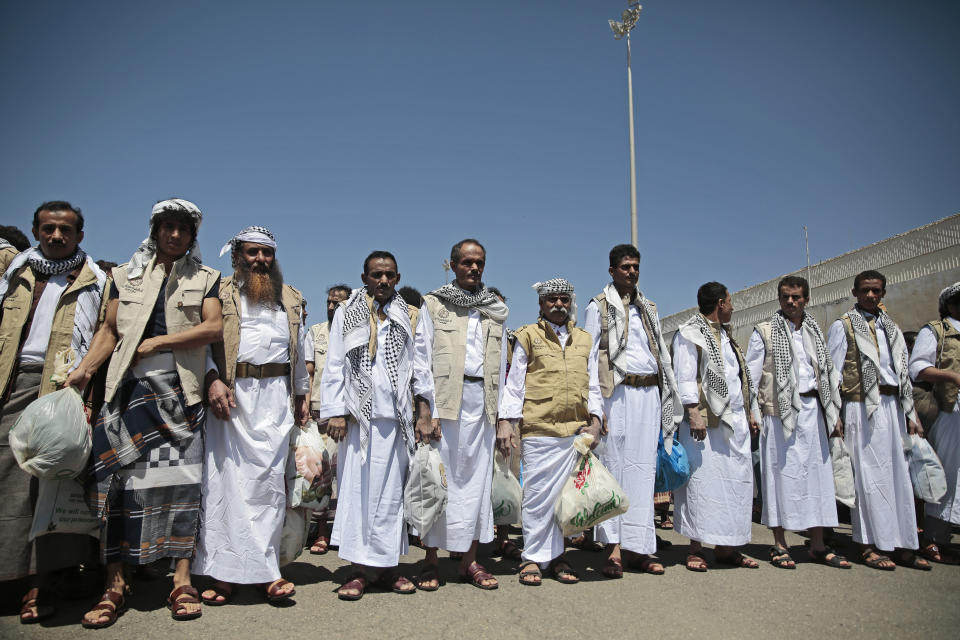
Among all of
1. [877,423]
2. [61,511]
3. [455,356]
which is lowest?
[61,511]

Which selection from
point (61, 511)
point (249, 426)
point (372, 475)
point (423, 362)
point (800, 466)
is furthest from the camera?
point (800, 466)

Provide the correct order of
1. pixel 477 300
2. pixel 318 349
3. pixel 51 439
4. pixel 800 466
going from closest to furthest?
pixel 51 439 → pixel 477 300 → pixel 800 466 → pixel 318 349

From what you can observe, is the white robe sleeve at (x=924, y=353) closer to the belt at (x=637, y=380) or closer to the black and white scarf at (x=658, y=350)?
the black and white scarf at (x=658, y=350)

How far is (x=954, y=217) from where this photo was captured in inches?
551

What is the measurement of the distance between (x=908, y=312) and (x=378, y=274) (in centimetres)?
1512

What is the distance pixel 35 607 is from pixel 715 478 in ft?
15.2

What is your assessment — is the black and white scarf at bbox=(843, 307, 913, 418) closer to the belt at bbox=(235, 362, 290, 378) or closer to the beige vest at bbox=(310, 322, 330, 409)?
the belt at bbox=(235, 362, 290, 378)

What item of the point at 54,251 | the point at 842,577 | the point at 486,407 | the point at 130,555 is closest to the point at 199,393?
the point at 130,555

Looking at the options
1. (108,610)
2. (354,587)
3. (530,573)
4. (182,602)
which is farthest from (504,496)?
(108,610)

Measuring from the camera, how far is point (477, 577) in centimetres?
422

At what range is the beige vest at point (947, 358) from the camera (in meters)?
5.53

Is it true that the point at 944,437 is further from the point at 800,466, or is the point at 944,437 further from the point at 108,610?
the point at 108,610

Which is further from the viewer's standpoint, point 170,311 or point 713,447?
point 713,447

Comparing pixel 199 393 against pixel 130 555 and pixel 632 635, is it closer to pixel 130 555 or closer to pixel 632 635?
pixel 130 555
